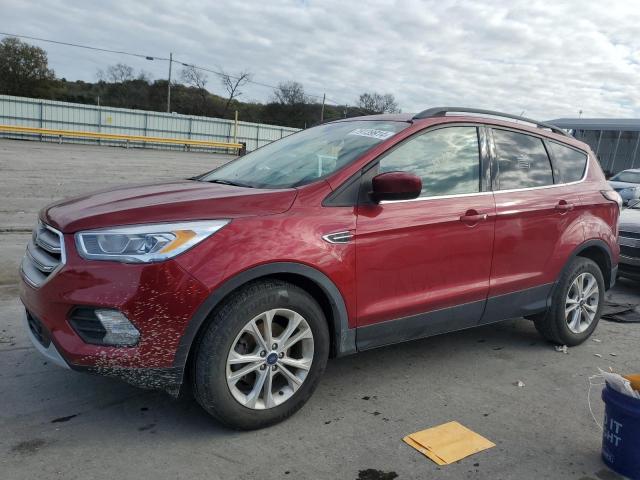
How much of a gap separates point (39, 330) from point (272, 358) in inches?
49.6

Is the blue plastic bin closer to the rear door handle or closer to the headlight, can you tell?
the rear door handle

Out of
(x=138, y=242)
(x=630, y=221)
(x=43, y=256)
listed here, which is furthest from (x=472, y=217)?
(x=630, y=221)

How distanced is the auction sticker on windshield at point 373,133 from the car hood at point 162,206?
31.9 inches

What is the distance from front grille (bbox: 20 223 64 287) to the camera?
279 centimetres

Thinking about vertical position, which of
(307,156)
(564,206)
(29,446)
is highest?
(307,156)

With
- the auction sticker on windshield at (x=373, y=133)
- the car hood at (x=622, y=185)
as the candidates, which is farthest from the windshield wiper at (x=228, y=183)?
the car hood at (x=622, y=185)

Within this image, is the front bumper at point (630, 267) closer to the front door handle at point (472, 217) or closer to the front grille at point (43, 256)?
the front door handle at point (472, 217)

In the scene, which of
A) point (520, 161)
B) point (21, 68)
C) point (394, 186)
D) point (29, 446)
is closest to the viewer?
point (29, 446)

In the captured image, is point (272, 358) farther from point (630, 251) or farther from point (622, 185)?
point (622, 185)

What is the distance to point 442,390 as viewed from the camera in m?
3.70

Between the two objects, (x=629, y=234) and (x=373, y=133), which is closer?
(x=373, y=133)

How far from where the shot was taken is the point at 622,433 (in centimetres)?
269

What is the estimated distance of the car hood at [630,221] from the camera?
6879 millimetres

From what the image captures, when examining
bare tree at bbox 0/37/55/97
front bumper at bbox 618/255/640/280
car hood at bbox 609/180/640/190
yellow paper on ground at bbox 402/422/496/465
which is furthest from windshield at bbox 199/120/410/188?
bare tree at bbox 0/37/55/97
